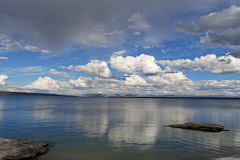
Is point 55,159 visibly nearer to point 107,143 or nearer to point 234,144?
point 107,143

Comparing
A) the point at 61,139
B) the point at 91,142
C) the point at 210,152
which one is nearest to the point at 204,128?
the point at 210,152

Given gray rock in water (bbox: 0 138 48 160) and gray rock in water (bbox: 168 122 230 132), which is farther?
gray rock in water (bbox: 168 122 230 132)

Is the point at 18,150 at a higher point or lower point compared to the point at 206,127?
higher

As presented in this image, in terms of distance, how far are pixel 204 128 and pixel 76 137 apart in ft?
77.6

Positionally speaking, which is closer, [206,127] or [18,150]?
[18,150]

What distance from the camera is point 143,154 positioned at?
16.9 m

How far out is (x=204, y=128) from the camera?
94.7 ft

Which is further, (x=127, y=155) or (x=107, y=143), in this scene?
(x=107, y=143)

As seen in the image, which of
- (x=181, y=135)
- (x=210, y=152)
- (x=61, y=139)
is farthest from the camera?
(x=181, y=135)

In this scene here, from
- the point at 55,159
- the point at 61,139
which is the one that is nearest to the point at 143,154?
the point at 55,159

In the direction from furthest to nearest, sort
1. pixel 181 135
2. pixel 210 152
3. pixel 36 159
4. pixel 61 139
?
pixel 181 135 < pixel 61 139 < pixel 210 152 < pixel 36 159

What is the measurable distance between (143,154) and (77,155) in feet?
24.0

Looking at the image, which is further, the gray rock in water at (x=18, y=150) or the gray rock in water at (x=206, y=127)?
the gray rock in water at (x=206, y=127)

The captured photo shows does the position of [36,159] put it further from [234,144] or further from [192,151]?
[234,144]
